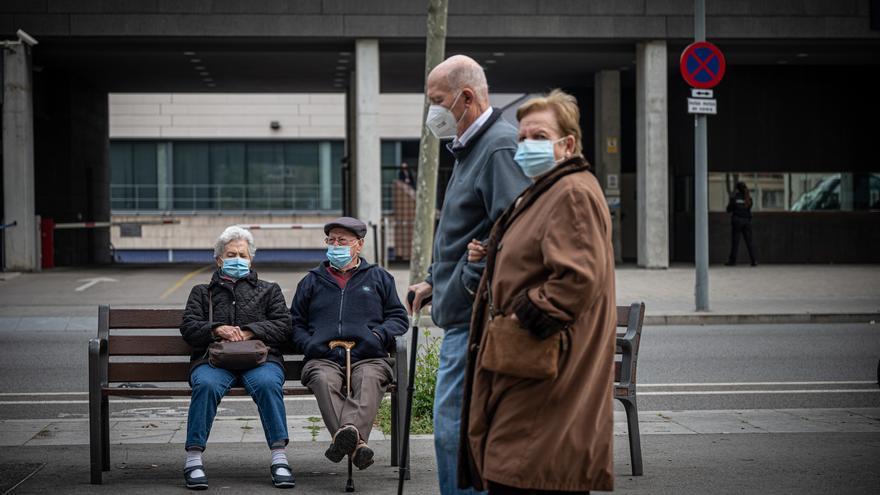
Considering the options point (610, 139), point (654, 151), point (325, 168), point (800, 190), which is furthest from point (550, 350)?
point (325, 168)

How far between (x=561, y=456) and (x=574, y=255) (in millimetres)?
648

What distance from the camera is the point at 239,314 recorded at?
720 cm

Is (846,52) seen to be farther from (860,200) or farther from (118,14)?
(118,14)

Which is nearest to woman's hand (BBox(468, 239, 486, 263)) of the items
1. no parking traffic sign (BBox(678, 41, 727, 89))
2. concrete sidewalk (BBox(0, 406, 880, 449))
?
concrete sidewalk (BBox(0, 406, 880, 449))

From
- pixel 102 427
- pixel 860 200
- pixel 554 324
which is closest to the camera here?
pixel 554 324

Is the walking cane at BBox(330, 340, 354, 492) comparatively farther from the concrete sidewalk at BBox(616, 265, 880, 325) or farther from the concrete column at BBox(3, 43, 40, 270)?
the concrete column at BBox(3, 43, 40, 270)

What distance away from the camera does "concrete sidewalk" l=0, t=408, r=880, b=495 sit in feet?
21.4

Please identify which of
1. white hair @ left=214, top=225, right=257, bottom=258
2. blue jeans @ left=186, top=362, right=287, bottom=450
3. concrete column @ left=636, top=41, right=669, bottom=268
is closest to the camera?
blue jeans @ left=186, top=362, right=287, bottom=450

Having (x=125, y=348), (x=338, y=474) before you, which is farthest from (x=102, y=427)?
(x=338, y=474)

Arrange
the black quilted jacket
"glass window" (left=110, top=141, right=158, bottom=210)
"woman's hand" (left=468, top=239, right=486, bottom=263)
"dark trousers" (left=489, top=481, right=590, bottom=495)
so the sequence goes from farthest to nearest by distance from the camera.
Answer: "glass window" (left=110, top=141, right=158, bottom=210) → the black quilted jacket → "woman's hand" (left=468, top=239, right=486, bottom=263) → "dark trousers" (left=489, top=481, right=590, bottom=495)

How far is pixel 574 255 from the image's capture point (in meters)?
3.87

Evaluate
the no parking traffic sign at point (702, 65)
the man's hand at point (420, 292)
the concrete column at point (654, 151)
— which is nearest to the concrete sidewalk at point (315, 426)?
the man's hand at point (420, 292)

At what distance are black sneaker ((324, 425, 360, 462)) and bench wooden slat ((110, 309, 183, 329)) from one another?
1474mm

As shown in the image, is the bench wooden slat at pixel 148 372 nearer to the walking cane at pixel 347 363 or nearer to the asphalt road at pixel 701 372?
the walking cane at pixel 347 363
